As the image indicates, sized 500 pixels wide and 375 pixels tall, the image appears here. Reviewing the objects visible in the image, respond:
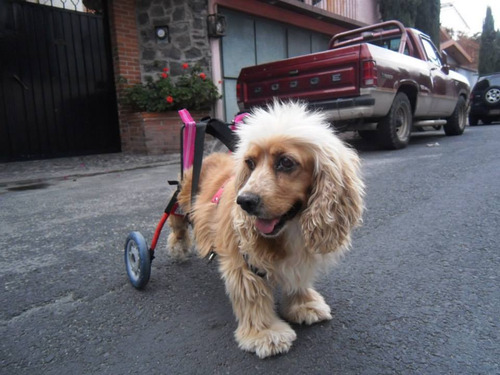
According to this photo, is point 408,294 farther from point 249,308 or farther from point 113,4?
point 113,4

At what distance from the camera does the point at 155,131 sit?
905cm

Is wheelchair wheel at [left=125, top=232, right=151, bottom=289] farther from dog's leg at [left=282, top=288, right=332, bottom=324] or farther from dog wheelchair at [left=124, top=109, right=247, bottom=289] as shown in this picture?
dog's leg at [left=282, top=288, right=332, bottom=324]

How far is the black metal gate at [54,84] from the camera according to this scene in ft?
27.6

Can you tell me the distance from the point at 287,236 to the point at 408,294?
1.03m

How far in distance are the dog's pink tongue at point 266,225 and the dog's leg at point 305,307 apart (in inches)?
22.9

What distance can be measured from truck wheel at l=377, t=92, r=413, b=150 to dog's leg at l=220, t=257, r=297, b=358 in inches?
260

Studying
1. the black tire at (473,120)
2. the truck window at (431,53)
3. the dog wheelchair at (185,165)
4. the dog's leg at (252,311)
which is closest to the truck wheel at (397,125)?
the truck window at (431,53)

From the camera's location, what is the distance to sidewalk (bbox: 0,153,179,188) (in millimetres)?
6906

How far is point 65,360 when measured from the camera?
1933 mm

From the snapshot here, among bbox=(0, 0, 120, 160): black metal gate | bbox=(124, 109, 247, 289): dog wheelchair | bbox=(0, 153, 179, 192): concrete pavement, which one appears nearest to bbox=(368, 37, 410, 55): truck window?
bbox=(0, 153, 179, 192): concrete pavement

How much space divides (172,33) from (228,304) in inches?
357

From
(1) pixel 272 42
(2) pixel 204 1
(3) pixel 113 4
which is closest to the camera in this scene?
(3) pixel 113 4

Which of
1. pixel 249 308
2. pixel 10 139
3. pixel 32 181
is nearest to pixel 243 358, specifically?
pixel 249 308

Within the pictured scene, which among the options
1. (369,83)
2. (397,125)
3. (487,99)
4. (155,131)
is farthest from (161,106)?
(487,99)
